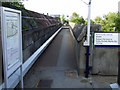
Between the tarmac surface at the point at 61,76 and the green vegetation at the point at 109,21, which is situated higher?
the green vegetation at the point at 109,21

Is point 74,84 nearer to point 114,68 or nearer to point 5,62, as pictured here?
point 114,68

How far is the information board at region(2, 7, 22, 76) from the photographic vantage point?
307 cm

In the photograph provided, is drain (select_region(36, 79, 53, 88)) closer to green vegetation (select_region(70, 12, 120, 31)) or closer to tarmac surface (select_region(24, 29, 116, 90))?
tarmac surface (select_region(24, 29, 116, 90))

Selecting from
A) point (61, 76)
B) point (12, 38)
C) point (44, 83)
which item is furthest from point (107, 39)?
point (12, 38)

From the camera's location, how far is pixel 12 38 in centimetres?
355

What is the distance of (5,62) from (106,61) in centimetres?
451

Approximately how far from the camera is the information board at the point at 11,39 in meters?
3.07

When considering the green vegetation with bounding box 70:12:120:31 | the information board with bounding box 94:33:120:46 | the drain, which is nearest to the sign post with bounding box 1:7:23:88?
the drain

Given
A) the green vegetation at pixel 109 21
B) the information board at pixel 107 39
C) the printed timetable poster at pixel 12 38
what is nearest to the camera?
the printed timetable poster at pixel 12 38

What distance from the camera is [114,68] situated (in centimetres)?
636

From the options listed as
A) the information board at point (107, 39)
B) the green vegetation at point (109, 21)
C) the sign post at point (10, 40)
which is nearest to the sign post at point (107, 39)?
the information board at point (107, 39)

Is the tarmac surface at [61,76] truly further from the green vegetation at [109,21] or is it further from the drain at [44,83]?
the green vegetation at [109,21]

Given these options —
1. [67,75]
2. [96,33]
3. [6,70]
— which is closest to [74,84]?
[67,75]

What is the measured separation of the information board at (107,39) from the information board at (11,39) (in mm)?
3462
